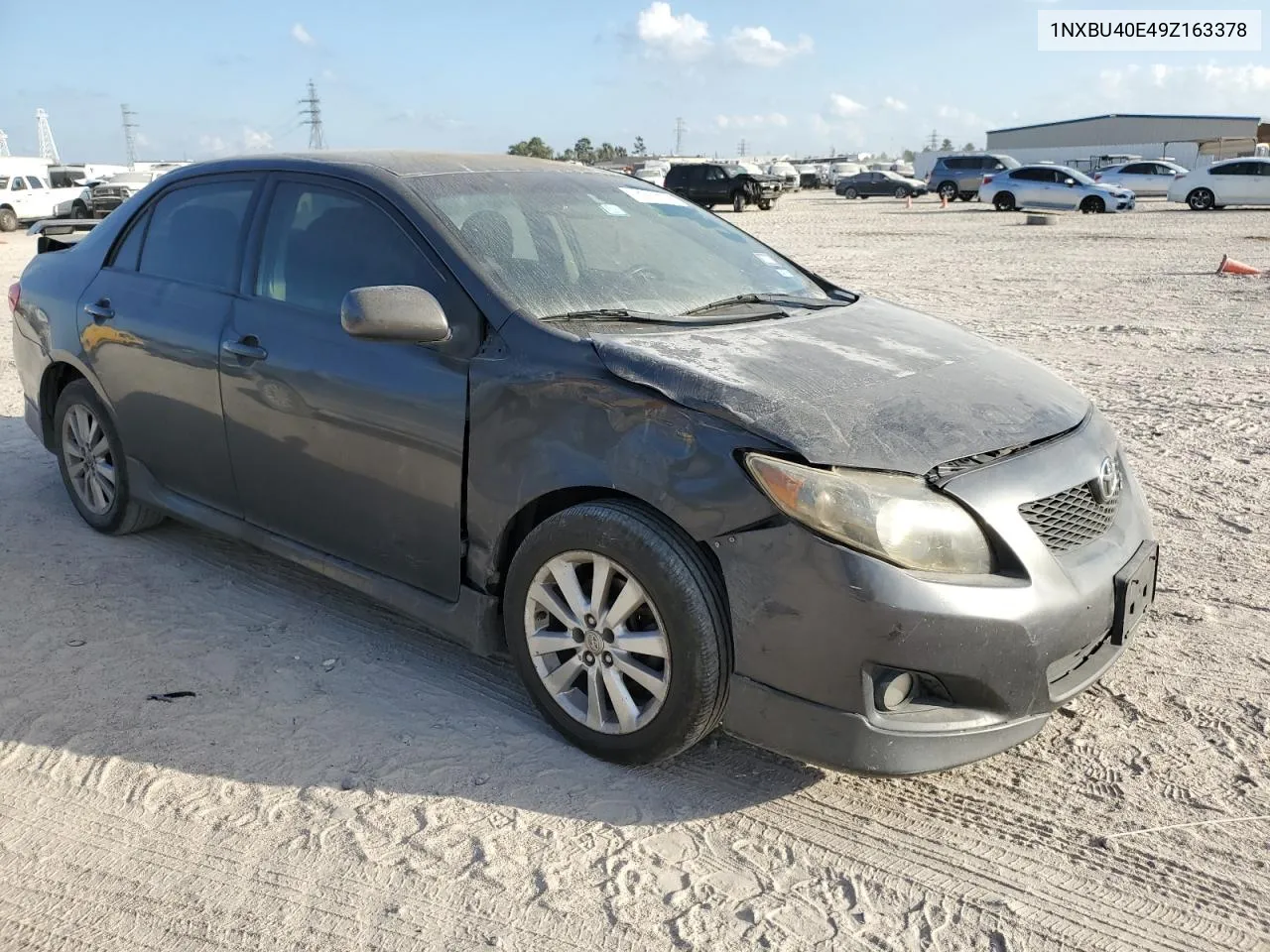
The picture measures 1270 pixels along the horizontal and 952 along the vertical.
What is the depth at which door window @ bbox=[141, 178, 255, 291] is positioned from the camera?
414 cm

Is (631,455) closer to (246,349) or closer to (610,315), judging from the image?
(610,315)

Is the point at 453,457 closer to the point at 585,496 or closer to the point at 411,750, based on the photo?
the point at 585,496

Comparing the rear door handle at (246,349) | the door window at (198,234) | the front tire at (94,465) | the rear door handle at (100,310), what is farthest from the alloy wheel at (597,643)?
the rear door handle at (100,310)

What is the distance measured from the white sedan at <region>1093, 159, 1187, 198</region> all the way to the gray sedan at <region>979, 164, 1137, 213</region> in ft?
15.5

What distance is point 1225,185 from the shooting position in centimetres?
3016

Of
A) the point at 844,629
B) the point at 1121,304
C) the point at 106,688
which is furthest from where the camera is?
the point at 1121,304

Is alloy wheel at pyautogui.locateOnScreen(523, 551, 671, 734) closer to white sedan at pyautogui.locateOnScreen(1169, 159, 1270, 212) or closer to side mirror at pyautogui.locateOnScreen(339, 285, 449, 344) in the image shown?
side mirror at pyautogui.locateOnScreen(339, 285, 449, 344)

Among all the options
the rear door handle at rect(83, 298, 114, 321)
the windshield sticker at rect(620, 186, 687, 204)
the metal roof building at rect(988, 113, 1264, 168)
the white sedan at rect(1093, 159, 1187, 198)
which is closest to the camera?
the windshield sticker at rect(620, 186, 687, 204)

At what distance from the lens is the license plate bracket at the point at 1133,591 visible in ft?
9.58

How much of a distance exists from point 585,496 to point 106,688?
1.86 metres

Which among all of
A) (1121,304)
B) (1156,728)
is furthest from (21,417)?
(1121,304)

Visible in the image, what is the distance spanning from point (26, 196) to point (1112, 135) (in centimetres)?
9331

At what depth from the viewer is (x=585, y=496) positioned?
3.09 metres

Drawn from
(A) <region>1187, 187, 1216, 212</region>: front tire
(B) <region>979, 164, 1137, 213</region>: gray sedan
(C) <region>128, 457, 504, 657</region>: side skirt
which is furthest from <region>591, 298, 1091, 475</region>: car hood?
(A) <region>1187, 187, 1216, 212</region>: front tire
